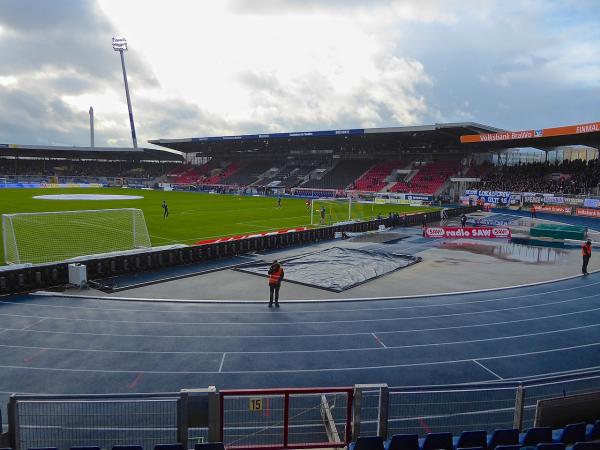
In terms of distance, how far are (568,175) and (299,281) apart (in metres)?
55.3

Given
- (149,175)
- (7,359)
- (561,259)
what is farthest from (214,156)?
(7,359)

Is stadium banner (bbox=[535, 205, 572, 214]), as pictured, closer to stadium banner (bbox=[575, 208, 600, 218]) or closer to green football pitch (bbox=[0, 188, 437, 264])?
stadium banner (bbox=[575, 208, 600, 218])

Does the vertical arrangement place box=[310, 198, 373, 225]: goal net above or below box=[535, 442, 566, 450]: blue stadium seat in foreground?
below

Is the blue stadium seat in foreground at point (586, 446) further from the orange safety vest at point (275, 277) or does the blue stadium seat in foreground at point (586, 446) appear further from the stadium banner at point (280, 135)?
the stadium banner at point (280, 135)

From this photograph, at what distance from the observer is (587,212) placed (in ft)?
159

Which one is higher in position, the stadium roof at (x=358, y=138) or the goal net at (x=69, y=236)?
the stadium roof at (x=358, y=138)

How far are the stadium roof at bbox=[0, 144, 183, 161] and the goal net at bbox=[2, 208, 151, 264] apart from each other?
63885mm

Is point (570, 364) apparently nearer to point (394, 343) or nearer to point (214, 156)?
point (394, 343)

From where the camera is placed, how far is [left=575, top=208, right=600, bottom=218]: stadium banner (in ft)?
155

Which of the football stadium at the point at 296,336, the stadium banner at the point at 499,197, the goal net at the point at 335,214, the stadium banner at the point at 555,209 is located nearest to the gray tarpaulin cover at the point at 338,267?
the football stadium at the point at 296,336

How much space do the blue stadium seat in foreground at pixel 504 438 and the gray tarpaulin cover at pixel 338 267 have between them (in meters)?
11.0

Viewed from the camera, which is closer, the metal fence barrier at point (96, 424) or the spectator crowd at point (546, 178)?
the metal fence barrier at point (96, 424)

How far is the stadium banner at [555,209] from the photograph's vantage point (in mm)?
50281

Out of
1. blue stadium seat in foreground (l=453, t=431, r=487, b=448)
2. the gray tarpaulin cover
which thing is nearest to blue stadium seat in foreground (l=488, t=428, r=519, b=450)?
blue stadium seat in foreground (l=453, t=431, r=487, b=448)
